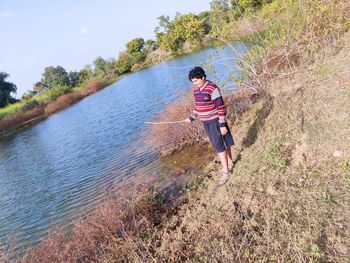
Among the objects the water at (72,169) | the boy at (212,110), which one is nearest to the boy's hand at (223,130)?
the boy at (212,110)

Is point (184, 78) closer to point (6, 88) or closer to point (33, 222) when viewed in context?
point (33, 222)

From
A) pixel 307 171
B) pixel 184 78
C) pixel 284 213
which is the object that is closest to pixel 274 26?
pixel 307 171

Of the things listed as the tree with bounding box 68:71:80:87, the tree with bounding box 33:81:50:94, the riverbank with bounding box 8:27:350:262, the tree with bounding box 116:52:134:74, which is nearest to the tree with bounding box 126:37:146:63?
the tree with bounding box 116:52:134:74

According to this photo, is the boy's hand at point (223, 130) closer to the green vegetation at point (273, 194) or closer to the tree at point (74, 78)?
the green vegetation at point (273, 194)

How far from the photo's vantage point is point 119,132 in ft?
54.1

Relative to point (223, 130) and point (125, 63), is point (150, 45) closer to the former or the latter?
point (125, 63)

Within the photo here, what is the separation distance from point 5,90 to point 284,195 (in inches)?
2084

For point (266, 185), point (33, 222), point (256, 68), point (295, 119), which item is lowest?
point (33, 222)

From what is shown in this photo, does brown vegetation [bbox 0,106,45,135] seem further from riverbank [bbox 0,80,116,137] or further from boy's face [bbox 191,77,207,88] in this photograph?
boy's face [bbox 191,77,207,88]

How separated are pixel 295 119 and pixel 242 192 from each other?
6.04ft

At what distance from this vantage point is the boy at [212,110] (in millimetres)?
5617

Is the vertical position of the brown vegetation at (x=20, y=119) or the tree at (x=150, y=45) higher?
the tree at (x=150, y=45)

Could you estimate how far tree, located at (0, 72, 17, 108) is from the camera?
48.5 metres

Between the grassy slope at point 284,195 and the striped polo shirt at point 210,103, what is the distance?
1031mm
